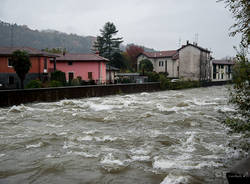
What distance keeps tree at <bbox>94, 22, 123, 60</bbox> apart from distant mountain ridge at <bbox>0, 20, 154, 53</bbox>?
31.5 m

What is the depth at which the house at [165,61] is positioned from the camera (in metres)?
55.7

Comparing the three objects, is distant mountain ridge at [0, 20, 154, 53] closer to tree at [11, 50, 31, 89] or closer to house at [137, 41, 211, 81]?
house at [137, 41, 211, 81]

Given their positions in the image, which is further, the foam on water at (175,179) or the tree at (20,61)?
the tree at (20,61)

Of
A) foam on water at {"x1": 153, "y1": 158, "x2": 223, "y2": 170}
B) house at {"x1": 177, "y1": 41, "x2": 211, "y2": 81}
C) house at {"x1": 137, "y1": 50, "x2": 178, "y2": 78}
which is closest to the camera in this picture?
foam on water at {"x1": 153, "y1": 158, "x2": 223, "y2": 170}

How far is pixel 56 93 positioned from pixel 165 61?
40.4m

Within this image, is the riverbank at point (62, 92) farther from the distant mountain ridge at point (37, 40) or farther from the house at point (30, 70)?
the distant mountain ridge at point (37, 40)

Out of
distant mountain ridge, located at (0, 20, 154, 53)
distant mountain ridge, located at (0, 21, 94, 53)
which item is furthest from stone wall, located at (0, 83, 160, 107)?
distant mountain ridge, located at (0, 21, 94, 53)

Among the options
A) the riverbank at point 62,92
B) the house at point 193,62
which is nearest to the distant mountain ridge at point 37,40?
the house at point 193,62

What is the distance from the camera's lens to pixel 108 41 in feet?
226

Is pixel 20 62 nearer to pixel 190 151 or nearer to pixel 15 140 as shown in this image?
pixel 15 140

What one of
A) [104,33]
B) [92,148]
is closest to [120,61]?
[104,33]

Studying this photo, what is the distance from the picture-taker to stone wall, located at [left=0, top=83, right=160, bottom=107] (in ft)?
54.5

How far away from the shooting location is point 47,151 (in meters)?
7.68

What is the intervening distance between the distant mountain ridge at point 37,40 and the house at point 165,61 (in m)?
47.3
